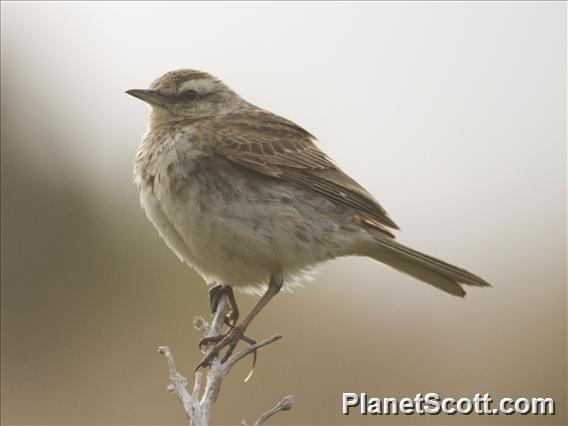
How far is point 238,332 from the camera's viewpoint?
703 centimetres

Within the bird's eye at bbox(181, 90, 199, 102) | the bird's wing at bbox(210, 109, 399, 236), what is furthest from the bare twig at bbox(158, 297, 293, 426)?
the bird's eye at bbox(181, 90, 199, 102)

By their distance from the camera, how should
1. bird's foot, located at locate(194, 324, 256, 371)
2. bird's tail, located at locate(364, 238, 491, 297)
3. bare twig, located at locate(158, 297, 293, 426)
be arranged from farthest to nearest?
bird's tail, located at locate(364, 238, 491, 297) < bird's foot, located at locate(194, 324, 256, 371) < bare twig, located at locate(158, 297, 293, 426)

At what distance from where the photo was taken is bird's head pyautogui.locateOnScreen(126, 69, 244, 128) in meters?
8.13

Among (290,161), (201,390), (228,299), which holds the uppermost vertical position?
(290,161)

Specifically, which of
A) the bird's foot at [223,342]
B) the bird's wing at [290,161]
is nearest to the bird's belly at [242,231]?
the bird's wing at [290,161]

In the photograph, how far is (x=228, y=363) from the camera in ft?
20.1

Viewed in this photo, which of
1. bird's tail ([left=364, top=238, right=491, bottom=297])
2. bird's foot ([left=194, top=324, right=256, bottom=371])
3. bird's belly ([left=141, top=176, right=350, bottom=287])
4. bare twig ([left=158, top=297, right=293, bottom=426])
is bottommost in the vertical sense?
bare twig ([left=158, top=297, right=293, bottom=426])

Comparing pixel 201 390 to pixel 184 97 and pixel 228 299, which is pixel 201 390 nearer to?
pixel 228 299

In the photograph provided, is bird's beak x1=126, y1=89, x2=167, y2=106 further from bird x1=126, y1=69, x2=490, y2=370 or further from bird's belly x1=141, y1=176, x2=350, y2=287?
bird's belly x1=141, y1=176, x2=350, y2=287

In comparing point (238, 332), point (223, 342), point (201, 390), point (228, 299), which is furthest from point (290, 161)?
point (201, 390)

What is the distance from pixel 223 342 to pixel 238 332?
26 centimetres

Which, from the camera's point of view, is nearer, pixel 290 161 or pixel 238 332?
pixel 238 332

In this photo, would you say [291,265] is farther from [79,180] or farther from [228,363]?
[79,180]

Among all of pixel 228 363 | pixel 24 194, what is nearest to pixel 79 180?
pixel 24 194
